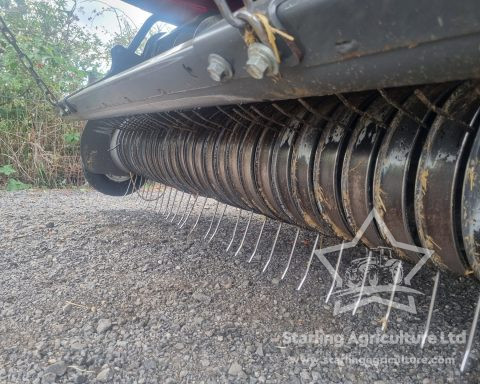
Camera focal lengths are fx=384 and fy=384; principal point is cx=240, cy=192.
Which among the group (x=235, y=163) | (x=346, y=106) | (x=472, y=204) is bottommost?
(x=235, y=163)

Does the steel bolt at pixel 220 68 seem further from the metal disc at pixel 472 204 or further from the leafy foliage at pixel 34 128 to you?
the leafy foliage at pixel 34 128

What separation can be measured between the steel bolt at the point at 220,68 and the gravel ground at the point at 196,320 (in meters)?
0.78

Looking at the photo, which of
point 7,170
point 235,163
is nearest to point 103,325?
point 235,163

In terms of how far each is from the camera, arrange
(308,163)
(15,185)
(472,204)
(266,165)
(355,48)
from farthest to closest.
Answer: (15,185) → (266,165) → (308,163) → (472,204) → (355,48)

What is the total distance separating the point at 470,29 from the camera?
0.44 meters

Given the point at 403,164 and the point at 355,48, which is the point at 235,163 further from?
the point at 355,48

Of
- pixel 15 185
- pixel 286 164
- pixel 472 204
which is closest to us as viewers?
pixel 472 204

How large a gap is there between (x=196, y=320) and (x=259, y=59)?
3.18 feet

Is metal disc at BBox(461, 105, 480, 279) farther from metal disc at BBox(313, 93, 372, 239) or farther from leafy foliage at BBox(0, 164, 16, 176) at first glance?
leafy foliage at BBox(0, 164, 16, 176)

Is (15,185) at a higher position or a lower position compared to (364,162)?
lower

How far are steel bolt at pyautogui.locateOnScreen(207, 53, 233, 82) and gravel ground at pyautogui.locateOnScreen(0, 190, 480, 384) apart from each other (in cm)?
78

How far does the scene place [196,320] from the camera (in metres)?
1.31

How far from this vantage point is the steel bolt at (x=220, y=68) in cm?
77

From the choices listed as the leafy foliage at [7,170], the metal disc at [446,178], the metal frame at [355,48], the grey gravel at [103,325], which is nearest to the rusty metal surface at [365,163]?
the metal disc at [446,178]
